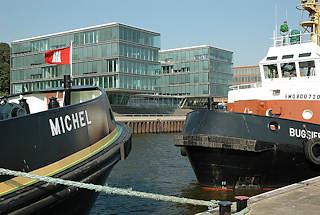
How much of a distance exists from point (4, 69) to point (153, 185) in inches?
2974

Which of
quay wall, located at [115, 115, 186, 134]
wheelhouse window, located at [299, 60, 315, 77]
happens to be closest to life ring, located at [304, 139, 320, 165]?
wheelhouse window, located at [299, 60, 315, 77]

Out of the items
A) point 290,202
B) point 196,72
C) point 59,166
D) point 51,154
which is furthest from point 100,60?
point 51,154

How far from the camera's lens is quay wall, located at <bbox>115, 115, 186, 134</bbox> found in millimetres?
51025

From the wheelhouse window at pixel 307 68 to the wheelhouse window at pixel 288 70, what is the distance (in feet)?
0.95

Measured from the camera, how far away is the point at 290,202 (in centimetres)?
795

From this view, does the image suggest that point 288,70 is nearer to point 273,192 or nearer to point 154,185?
point 154,185

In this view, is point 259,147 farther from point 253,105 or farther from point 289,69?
point 289,69

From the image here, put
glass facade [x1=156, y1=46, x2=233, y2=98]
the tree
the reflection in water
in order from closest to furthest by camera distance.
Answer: the reflection in water
the tree
glass facade [x1=156, y1=46, x2=233, y2=98]

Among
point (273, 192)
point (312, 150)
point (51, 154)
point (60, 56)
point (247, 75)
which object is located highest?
A: point (247, 75)

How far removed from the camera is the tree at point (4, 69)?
78562 millimetres

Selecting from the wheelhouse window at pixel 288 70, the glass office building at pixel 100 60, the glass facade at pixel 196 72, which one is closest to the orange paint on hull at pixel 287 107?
the wheelhouse window at pixel 288 70

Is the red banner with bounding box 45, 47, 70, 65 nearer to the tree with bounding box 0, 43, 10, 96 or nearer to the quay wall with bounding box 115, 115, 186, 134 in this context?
the quay wall with bounding box 115, 115, 186, 134

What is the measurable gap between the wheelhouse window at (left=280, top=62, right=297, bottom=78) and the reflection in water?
5.39 m

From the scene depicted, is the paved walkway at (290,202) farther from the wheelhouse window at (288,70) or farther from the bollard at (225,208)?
the wheelhouse window at (288,70)
